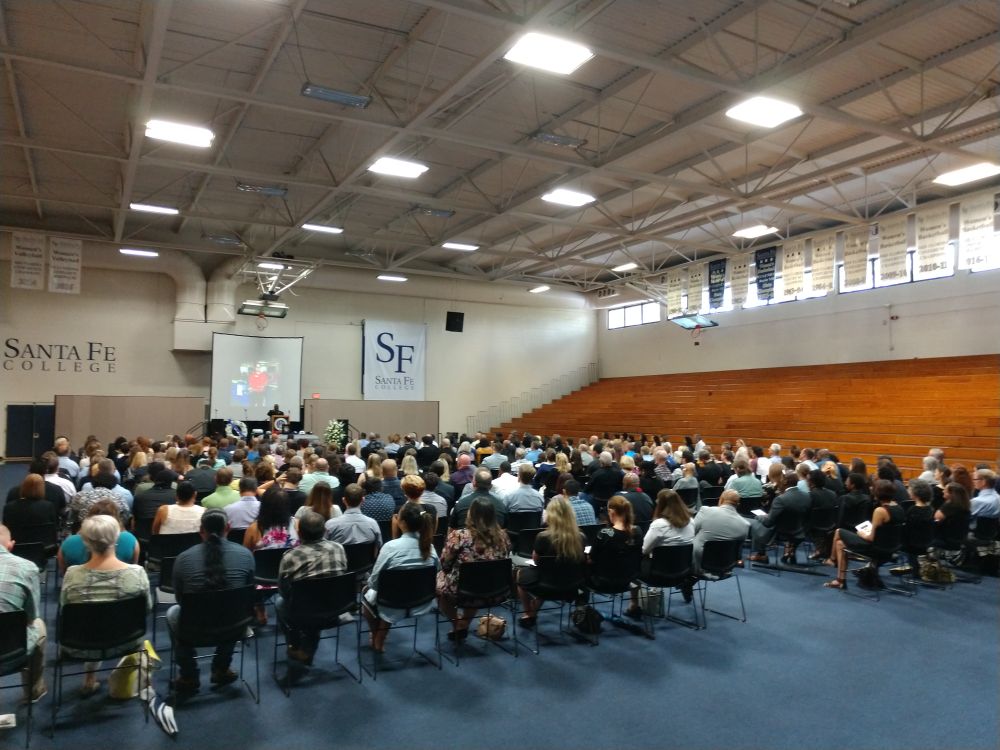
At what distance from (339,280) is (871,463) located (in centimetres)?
1496

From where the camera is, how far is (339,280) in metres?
19.9

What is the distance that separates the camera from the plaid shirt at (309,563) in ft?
13.9

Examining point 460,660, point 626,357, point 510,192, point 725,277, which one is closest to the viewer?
point 460,660

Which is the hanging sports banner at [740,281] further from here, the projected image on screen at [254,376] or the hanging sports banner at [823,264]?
the projected image on screen at [254,376]

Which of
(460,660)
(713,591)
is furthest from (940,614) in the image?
(460,660)

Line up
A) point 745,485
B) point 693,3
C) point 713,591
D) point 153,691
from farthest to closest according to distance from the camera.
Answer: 1. point 745,485
2. point 693,3
3. point 713,591
4. point 153,691

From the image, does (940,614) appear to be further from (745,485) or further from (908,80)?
Result: (908,80)

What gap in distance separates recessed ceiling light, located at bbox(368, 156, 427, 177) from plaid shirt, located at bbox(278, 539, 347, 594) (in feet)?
24.7

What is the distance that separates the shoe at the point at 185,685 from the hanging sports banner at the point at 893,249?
13077mm

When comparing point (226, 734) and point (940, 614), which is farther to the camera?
point (940, 614)

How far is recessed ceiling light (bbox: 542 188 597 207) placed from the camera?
1246cm

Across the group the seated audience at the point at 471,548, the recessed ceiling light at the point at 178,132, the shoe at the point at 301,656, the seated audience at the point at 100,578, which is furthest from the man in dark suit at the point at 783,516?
the recessed ceiling light at the point at 178,132

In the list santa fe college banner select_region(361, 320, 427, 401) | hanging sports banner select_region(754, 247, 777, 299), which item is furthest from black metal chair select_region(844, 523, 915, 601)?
santa fe college banner select_region(361, 320, 427, 401)

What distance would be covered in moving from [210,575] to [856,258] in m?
13.6
